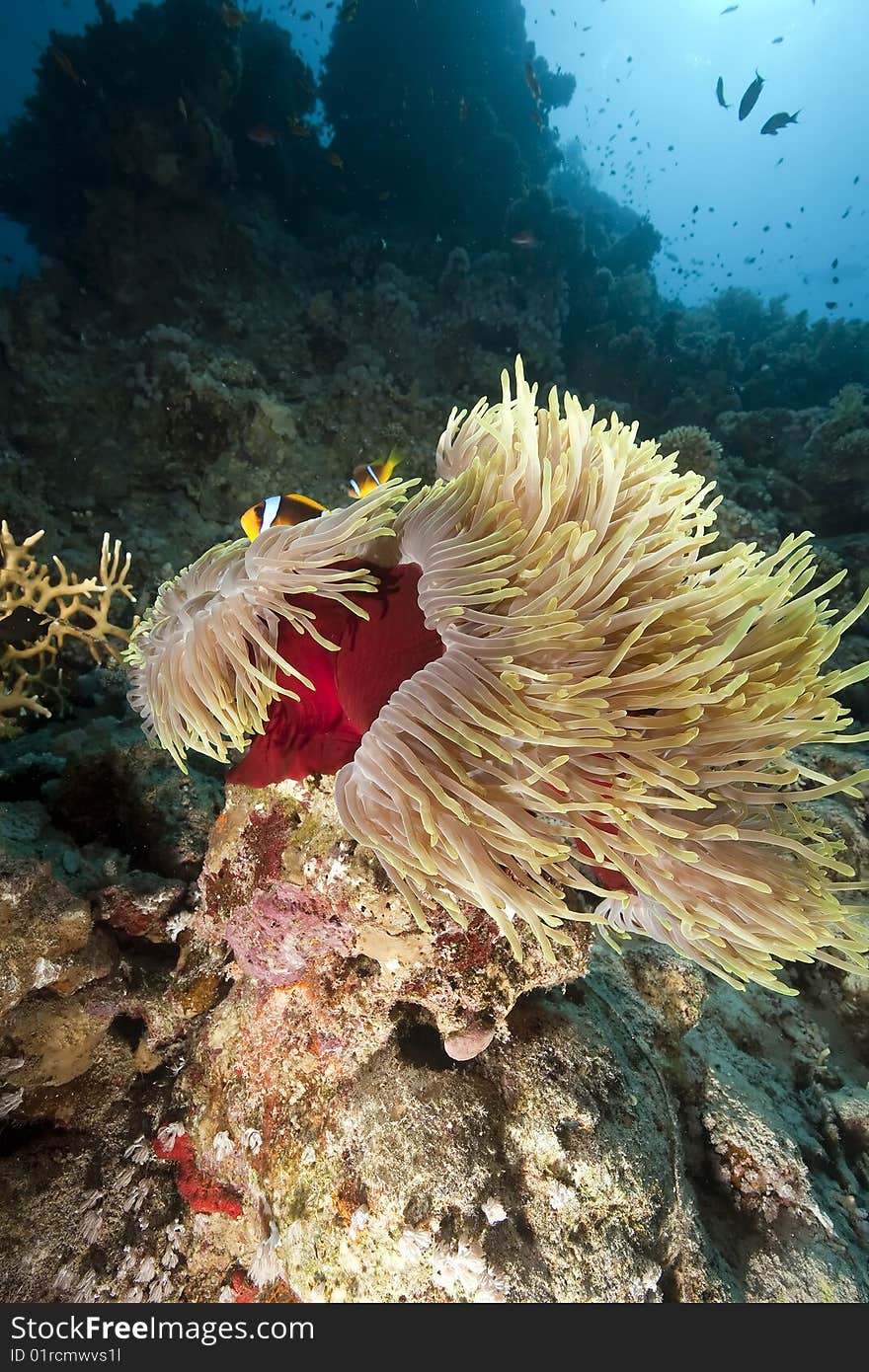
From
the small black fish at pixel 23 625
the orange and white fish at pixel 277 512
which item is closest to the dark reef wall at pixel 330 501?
the small black fish at pixel 23 625

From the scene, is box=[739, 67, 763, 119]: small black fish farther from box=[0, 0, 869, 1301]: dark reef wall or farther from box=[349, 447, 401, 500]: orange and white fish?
box=[349, 447, 401, 500]: orange and white fish

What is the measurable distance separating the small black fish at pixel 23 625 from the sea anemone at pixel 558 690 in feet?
8.51

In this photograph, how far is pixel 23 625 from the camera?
4.07 m

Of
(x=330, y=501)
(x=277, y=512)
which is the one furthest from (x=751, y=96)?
(x=277, y=512)

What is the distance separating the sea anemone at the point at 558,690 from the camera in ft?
5.26

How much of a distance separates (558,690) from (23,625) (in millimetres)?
3747

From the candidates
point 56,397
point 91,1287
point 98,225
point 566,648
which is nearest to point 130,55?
point 98,225

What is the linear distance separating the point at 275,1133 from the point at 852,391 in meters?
11.4

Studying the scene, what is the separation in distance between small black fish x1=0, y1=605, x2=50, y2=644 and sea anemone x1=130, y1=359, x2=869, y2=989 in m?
2.59
